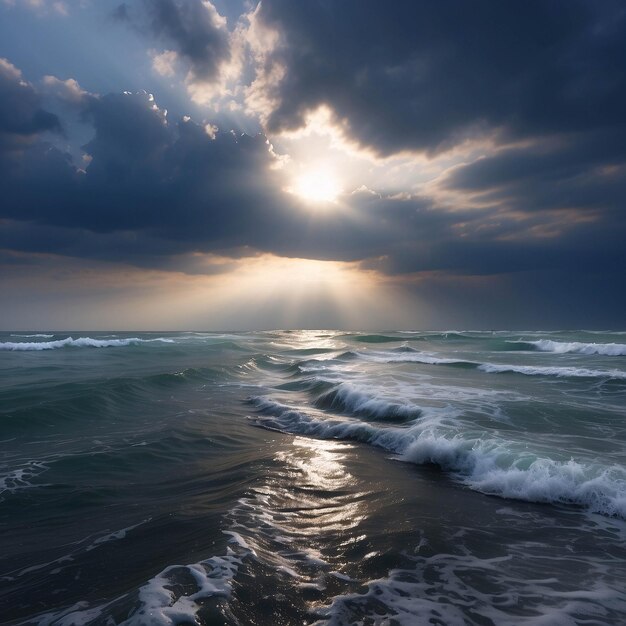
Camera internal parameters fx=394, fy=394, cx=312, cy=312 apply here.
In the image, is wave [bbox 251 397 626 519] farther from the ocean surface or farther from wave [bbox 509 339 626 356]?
wave [bbox 509 339 626 356]

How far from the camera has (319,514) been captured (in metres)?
5.70

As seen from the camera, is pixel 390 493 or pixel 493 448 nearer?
pixel 390 493

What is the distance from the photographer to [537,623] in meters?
3.46

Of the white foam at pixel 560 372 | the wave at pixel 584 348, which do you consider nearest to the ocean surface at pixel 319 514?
the white foam at pixel 560 372

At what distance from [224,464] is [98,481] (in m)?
2.32

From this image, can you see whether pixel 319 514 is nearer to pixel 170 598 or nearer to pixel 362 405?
pixel 170 598

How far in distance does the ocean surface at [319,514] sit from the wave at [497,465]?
0.11 feet

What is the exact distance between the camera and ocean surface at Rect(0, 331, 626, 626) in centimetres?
369

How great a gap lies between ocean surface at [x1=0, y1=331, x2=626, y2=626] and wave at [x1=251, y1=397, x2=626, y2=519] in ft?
0.11

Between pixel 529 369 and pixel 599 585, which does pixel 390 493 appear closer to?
pixel 599 585

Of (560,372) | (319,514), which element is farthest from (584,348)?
(319,514)

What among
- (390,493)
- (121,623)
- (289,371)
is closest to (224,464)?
(390,493)

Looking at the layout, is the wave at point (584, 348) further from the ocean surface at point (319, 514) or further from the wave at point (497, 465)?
the wave at point (497, 465)

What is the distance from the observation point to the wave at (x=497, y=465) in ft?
20.9
